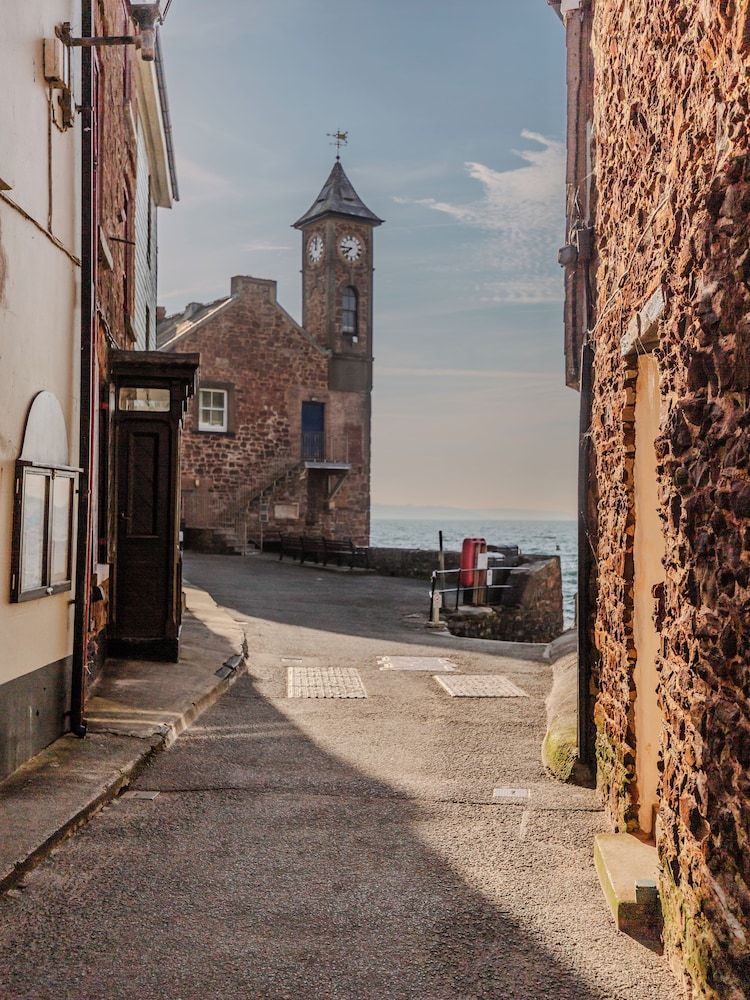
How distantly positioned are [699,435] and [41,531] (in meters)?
4.57

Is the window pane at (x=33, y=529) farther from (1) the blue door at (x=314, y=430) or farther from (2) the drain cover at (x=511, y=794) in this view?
(1) the blue door at (x=314, y=430)

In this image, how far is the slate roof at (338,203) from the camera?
1406 inches

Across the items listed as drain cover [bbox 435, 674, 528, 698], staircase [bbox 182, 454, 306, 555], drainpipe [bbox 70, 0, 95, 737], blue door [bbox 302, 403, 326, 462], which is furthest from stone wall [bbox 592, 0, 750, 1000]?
blue door [bbox 302, 403, 326, 462]

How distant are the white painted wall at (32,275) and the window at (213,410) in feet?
81.2

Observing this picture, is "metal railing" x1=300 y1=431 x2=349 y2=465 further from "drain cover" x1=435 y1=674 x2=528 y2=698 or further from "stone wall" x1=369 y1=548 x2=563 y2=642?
"drain cover" x1=435 y1=674 x2=528 y2=698

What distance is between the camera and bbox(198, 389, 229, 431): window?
32.0 metres

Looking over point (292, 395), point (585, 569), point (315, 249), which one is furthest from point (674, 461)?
point (315, 249)

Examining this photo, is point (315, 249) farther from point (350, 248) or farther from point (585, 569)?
point (585, 569)

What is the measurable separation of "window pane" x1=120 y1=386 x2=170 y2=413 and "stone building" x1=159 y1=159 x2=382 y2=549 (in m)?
18.5

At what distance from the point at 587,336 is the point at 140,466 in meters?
5.43

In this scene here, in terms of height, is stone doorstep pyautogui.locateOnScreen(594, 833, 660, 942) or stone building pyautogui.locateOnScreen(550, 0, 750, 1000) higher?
stone building pyautogui.locateOnScreen(550, 0, 750, 1000)

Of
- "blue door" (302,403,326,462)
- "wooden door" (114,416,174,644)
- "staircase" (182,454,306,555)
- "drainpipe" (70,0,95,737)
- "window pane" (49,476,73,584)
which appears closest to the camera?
"window pane" (49,476,73,584)

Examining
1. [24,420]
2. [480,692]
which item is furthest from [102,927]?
[480,692]

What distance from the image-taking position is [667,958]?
4.01 metres
